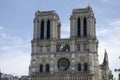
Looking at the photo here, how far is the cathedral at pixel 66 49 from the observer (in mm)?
86688

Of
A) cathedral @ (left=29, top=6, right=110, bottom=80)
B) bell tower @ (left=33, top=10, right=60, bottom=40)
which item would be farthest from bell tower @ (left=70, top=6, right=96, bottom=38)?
bell tower @ (left=33, top=10, right=60, bottom=40)

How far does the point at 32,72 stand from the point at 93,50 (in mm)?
Result: 15258

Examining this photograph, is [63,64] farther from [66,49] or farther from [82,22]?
[82,22]

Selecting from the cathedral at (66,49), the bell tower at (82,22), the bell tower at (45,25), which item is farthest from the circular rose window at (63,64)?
the bell tower at (82,22)

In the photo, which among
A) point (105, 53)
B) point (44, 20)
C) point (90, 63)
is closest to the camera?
point (90, 63)

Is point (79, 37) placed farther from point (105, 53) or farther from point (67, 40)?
point (105, 53)

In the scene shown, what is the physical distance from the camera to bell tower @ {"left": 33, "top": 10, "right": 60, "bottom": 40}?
298 feet

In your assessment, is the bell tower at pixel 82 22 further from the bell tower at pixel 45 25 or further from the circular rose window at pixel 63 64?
the circular rose window at pixel 63 64

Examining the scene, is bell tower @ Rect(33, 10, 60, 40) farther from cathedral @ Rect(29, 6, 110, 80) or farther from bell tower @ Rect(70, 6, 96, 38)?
bell tower @ Rect(70, 6, 96, 38)

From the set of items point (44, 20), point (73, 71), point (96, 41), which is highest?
point (44, 20)

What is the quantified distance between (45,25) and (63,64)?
1042 centimetres

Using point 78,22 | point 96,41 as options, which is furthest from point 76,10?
point 96,41

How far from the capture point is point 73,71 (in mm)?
86688

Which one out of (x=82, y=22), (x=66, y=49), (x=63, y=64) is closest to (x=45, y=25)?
(x=66, y=49)
